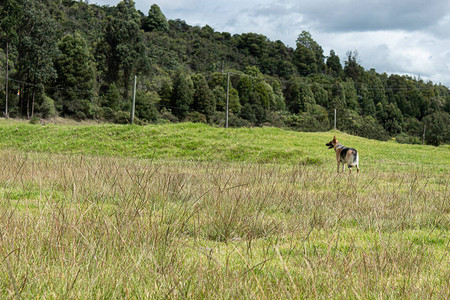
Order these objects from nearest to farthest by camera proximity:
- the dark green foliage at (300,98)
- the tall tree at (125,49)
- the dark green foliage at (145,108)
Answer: the dark green foliage at (145,108) → the tall tree at (125,49) → the dark green foliage at (300,98)

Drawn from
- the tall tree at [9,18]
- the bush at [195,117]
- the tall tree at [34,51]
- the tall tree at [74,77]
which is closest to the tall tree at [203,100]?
the bush at [195,117]

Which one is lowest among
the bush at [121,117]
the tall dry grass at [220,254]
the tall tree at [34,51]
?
the tall dry grass at [220,254]

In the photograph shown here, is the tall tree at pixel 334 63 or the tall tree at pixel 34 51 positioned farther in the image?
the tall tree at pixel 334 63

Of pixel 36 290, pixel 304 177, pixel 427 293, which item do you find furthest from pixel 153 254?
pixel 304 177

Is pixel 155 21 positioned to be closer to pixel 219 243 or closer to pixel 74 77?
pixel 74 77

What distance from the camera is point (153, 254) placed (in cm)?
262

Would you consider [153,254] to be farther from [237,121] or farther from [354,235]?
[237,121]

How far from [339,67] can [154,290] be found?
12023 cm

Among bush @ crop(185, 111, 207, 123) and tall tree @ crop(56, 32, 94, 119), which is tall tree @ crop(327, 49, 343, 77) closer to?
bush @ crop(185, 111, 207, 123)

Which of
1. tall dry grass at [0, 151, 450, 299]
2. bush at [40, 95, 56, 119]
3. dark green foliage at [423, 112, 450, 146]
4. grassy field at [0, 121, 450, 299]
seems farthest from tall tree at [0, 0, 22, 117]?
dark green foliage at [423, 112, 450, 146]

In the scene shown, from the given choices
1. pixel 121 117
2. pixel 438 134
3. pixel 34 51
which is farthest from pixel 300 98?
pixel 34 51

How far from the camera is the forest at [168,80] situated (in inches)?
1713

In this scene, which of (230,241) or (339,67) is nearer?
(230,241)

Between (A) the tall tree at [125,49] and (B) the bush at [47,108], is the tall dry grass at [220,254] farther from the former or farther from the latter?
(A) the tall tree at [125,49]
